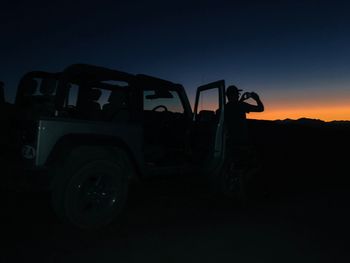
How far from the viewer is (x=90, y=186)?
5.00 m

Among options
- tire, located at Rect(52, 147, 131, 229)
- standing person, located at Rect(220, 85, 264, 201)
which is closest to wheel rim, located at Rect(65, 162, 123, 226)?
tire, located at Rect(52, 147, 131, 229)

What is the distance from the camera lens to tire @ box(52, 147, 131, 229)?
4695mm

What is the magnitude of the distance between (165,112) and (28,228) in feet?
8.41


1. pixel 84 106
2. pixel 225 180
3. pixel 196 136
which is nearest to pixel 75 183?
pixel 84 106

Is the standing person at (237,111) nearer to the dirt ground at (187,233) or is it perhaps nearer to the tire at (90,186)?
the dirt ground at (187,233)

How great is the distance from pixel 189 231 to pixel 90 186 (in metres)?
1.36

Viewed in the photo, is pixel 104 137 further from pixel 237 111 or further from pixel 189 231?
pixel 237 111

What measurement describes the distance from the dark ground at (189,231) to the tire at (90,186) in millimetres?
218

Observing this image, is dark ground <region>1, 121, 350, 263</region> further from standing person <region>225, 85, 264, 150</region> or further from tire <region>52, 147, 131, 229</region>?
standing person <region>225, 85, 264, 150</region>

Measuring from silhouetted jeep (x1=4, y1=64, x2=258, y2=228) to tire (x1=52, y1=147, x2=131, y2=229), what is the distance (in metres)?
0.01

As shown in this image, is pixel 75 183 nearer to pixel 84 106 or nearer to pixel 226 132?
pixel 84 106

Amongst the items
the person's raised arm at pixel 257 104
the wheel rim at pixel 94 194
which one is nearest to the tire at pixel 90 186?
the wheel rim at pixel 94 194

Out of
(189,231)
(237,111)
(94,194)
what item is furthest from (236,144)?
(94,194)

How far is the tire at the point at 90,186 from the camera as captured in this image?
15.4 ft
